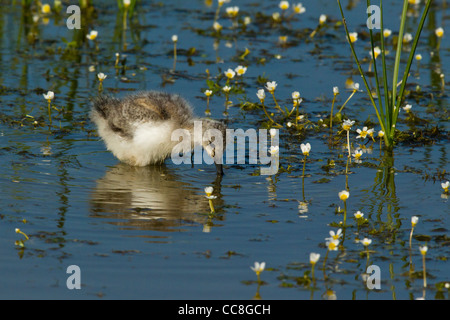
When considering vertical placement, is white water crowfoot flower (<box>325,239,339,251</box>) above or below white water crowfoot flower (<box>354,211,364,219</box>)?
below

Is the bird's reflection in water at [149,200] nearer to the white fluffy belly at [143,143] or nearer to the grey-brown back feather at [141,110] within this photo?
the white fluffy belly at [143,143]

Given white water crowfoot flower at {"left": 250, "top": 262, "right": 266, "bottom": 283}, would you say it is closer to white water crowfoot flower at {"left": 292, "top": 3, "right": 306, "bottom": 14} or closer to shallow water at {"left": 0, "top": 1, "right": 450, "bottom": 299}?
shallow water at {"left": 0, "top": 1, "right": 450, "bottom": 299}

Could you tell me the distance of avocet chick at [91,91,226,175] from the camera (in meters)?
7.82

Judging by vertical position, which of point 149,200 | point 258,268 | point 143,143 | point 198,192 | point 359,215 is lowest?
point 258,268

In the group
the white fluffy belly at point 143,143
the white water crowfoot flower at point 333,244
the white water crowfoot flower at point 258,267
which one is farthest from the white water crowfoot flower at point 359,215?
the white fluffy belly at point 143,143

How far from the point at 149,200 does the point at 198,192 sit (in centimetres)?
53

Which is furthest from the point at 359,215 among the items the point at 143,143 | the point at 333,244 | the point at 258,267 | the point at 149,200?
the point at 143,143

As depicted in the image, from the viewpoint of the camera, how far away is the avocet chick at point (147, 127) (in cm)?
782

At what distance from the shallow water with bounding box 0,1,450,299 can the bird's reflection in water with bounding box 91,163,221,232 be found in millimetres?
20

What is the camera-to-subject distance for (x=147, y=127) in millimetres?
7809

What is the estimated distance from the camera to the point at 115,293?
5230mm

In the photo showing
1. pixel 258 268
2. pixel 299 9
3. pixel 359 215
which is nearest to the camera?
pixel 258 268

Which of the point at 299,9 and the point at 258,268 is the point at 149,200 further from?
the point at 299,9

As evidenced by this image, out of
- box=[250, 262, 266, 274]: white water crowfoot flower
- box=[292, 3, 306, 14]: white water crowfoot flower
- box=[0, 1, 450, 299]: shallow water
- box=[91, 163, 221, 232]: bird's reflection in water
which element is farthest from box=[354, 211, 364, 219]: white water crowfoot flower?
box=[292, 3, 306, 14]: white water crowfoot flower
